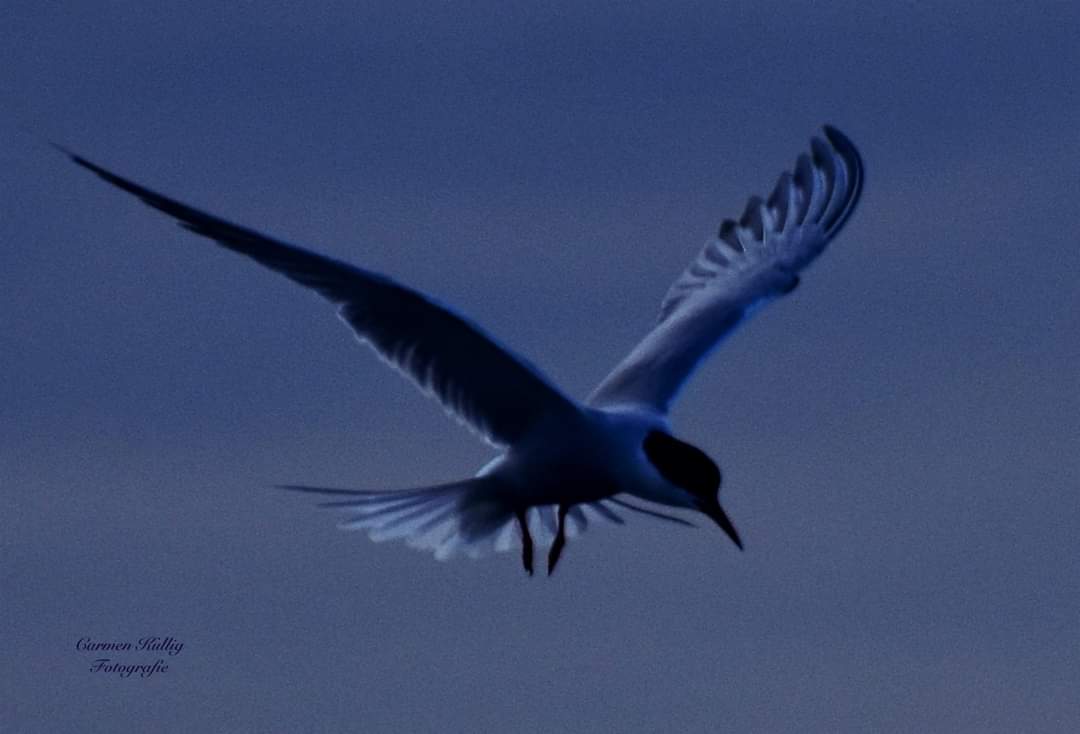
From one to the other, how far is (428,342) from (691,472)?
156cm

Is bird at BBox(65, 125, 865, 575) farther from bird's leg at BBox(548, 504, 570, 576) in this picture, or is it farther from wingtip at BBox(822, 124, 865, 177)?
wingtip at BBox(822, 124, 865, 177)

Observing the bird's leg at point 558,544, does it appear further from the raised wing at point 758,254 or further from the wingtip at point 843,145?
the wingtip at point 843,145

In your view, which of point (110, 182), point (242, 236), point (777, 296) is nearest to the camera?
point (110, 182)

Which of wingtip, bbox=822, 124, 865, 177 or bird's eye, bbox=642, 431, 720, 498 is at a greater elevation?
wingtip, bbox=822, 124, 865, 177

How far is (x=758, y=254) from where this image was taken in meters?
13.8

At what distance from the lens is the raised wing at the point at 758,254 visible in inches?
495

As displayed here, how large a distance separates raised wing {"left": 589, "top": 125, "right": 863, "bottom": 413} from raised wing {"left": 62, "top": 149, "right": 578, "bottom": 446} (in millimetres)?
1497

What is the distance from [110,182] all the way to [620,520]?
4.54 metres

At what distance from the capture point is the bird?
999 cm

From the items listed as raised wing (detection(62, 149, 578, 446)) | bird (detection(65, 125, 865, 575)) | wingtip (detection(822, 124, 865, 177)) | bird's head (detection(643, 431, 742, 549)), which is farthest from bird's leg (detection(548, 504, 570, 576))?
wingtip (detection(822, 124, 865, 177))

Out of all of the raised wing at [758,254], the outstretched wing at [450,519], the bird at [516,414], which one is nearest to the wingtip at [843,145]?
the raised wing at [758,254]

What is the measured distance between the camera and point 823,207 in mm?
13789

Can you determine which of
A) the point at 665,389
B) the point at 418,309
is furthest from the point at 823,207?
the point at 418,309

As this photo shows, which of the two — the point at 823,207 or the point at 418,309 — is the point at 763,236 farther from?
the point at 418,309
